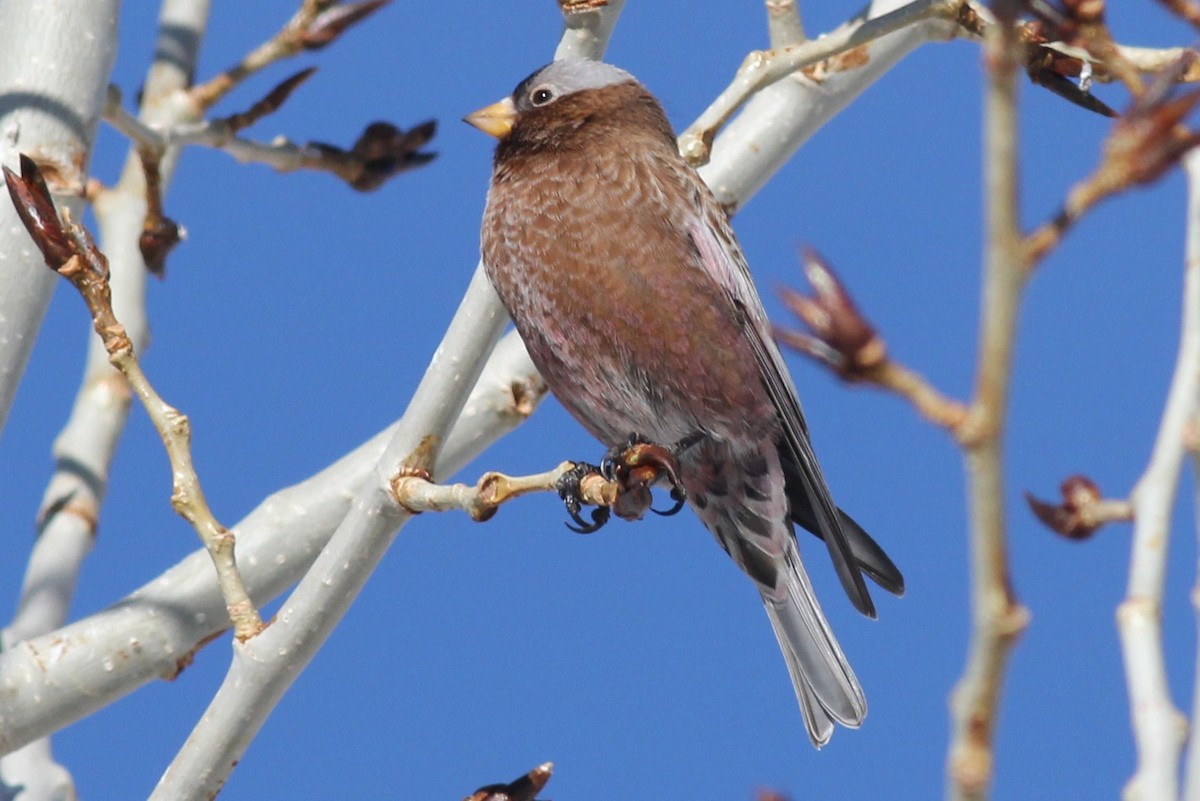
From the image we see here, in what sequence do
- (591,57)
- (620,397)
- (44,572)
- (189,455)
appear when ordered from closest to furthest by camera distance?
1. (189,455)
2. (591,57)
3. (620,397)
4. (44,572)

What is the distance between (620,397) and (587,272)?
292 millimetres

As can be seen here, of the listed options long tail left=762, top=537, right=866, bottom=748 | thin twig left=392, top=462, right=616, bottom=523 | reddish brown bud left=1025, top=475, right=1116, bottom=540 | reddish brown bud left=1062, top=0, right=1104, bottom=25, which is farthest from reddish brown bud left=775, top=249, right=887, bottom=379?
long tail left=762, top=537, right=866, bottom=748

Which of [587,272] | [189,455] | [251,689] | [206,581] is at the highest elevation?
[587,272]

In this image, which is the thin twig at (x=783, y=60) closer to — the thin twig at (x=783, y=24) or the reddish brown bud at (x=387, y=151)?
the thin twig at (x=783, y=24)

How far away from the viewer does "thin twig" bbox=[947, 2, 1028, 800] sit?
37.9 inches

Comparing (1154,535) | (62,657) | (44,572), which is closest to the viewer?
(1154,535)

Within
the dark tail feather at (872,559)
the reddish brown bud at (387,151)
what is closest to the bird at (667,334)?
the dark tail feather at (872,559)

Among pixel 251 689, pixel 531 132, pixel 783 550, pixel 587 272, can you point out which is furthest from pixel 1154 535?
pixel 531 132

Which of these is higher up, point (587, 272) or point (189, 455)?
point (587, 272)

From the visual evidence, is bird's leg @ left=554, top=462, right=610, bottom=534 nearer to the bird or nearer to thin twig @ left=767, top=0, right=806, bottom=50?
the bird

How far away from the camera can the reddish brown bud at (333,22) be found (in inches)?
145

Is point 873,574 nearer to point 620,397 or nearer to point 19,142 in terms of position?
point 620,397

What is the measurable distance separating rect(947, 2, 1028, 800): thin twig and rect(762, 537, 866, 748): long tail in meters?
2.51

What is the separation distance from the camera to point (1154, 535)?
1508 millimetres
